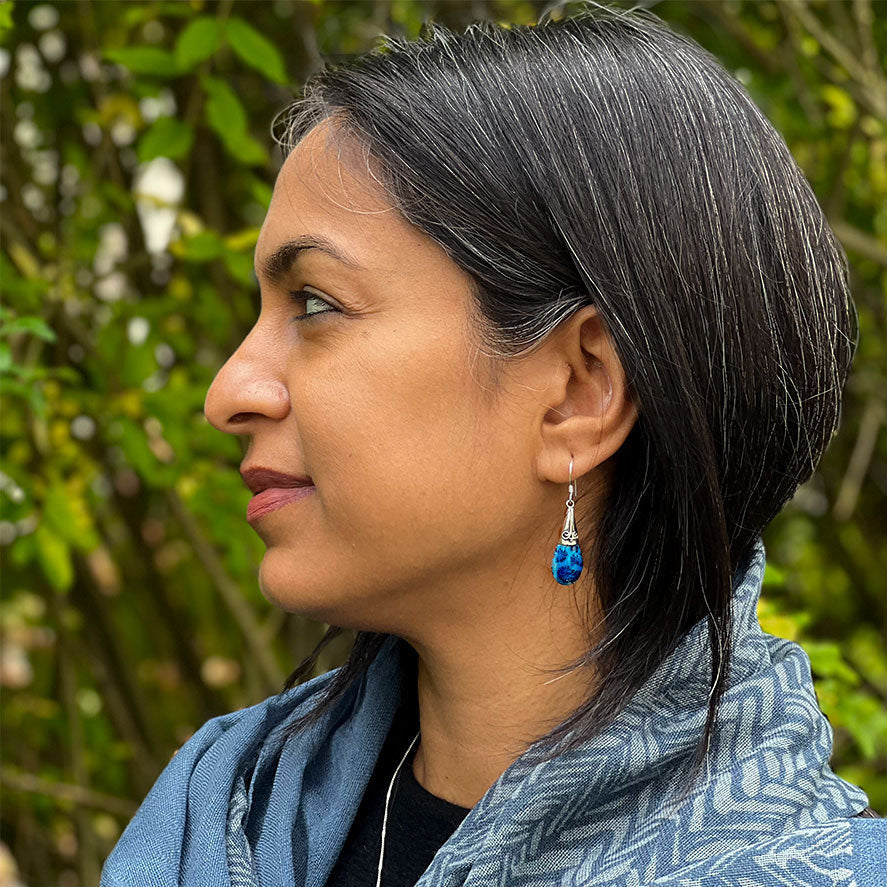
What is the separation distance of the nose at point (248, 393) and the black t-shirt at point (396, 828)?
484 mm

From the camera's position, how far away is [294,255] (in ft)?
4.64

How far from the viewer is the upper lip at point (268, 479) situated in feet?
4.66

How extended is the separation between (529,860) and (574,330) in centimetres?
57

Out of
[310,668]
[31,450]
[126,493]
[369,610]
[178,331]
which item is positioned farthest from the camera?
[126,493]

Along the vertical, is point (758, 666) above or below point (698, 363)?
below

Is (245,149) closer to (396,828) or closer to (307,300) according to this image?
(307,300)

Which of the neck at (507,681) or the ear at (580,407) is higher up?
the ear at (580,407)

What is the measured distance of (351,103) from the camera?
4.72 ft

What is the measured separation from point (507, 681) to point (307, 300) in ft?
1.65

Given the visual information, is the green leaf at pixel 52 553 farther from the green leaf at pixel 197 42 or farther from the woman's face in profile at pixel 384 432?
the woman's face in profile at pixel 384 432

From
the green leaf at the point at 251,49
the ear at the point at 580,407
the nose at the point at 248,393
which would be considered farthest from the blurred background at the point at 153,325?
the ear at the point at 580,407

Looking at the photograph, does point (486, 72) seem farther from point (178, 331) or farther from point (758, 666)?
point (178, 331)

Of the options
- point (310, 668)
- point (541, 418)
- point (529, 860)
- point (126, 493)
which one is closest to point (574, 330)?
point (541, 418)

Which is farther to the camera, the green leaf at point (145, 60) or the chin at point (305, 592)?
the green leaf at point (145, 60)
